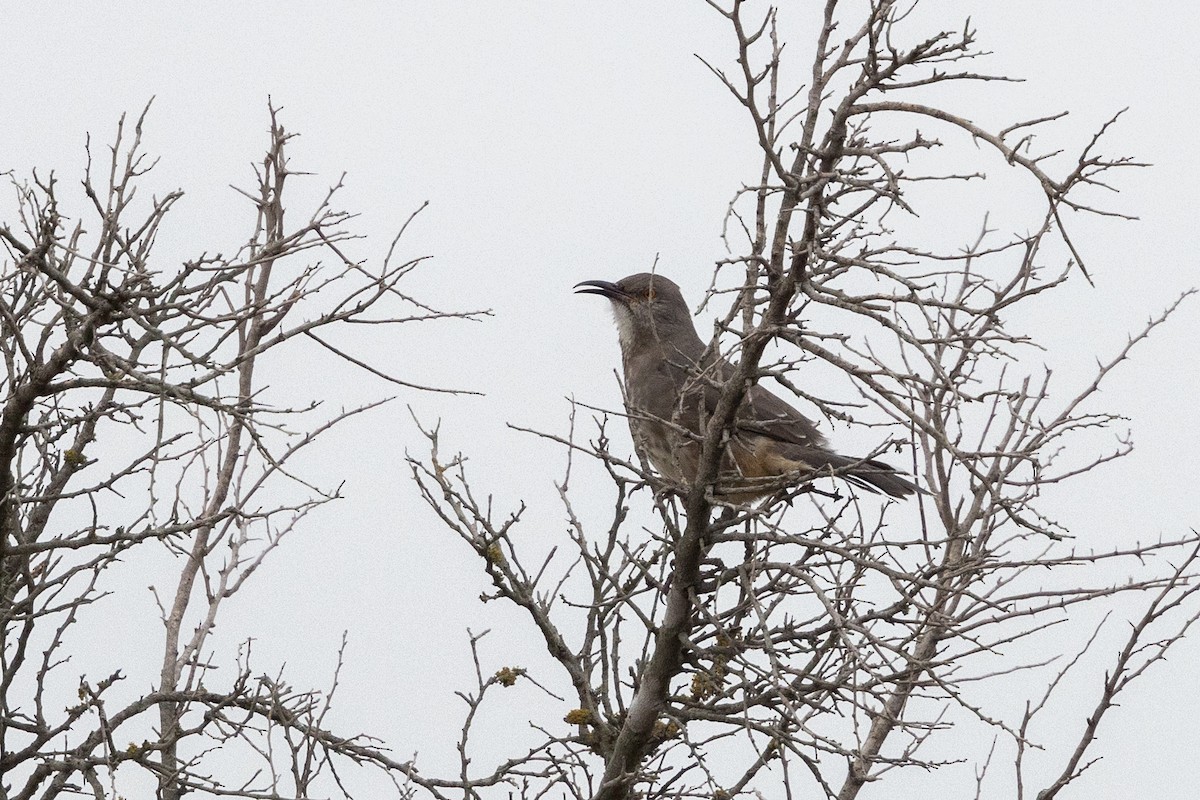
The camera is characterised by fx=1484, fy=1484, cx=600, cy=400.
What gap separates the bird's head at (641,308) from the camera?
8.31m

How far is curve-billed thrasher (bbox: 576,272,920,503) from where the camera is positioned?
571cm

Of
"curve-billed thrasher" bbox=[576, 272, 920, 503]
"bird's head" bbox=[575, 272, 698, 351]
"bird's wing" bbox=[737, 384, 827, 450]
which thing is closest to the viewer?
"curve-billed thrasher" bbox=[576, 272, 920, 503]

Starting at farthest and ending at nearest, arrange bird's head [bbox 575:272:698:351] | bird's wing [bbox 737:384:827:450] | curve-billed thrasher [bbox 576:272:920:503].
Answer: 1. bird's head [bbox 575:272:698:351]
2. bird's wing [bbox 737:384:827:450]
3. curve-billed thrasher [bbox 576:272:920:503]

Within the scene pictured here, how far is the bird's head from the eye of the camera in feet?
27.3

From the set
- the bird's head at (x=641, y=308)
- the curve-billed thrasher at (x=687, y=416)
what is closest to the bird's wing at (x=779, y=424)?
the curve-billed thrasher at (x=687, y=416)

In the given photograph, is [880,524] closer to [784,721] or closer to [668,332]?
[784,721]

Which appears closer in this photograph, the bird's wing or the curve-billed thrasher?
the curve-billed thrasher

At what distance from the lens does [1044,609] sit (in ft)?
14.1

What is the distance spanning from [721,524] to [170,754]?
2569 millimetres

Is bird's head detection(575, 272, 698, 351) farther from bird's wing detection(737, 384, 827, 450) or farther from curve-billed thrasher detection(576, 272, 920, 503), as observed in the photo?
bird's wing detection(737, 384, 827, 450)

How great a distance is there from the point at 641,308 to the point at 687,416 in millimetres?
1245

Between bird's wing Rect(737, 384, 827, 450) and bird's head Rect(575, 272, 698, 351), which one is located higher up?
bird's head Rect(575, 272, 698, 351)

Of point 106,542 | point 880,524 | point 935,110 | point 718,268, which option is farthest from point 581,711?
point 935,110

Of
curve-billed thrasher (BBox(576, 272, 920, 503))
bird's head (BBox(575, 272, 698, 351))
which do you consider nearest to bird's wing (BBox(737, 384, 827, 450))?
curve-billed thrasher (BBox(576, 272, 920, 503))
